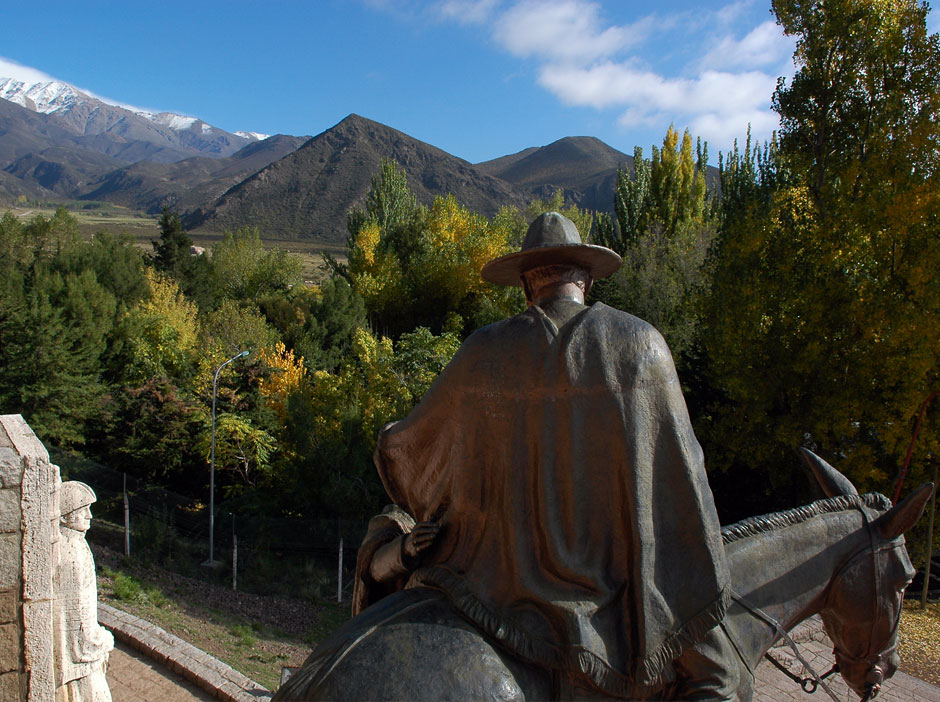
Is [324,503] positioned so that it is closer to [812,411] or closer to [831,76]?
[812,411]

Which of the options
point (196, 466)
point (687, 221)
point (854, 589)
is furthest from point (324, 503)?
point (687, 221)

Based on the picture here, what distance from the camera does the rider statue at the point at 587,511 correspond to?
266 centimetres

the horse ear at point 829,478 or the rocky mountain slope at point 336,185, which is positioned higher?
the rocky mountain slope at point 336,185

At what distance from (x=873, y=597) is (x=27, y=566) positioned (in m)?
7.08

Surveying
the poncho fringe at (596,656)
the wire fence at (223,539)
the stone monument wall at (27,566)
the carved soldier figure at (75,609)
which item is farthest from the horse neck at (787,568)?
the wire fence at (223,539)

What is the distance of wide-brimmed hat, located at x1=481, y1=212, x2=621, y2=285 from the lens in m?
3.00

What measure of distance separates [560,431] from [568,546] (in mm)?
441

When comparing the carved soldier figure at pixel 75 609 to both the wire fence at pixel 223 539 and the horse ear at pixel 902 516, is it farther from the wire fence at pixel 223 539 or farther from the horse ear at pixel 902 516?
the wire fence at pixel 223 539

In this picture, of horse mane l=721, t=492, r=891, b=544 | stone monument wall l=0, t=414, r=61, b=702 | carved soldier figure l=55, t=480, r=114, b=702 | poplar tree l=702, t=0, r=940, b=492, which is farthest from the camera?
poplar tree l=702, t=0, r=940, b=492

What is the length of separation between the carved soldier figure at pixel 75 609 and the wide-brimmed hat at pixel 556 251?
6.07 meters

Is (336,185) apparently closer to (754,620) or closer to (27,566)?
(27,566)

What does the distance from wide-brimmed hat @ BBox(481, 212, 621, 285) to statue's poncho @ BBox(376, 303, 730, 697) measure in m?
0.31

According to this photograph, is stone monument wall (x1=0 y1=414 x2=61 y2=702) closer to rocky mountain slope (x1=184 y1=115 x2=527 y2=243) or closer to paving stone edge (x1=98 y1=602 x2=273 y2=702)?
paving stone edge (x1=98 y1=602 x2=273 y2=702)

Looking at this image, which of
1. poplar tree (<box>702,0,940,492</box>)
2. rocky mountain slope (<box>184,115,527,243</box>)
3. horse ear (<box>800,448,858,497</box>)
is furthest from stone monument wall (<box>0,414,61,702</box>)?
rocky mountain slope (<box>184,115,527,243</box>)
